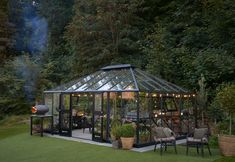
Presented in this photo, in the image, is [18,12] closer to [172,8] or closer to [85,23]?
[85,23]

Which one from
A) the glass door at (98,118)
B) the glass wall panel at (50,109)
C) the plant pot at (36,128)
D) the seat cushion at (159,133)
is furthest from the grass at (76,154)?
the glass wall panel at (50,109)

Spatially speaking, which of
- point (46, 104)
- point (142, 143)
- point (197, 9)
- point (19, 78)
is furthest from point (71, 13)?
point (142, 143)

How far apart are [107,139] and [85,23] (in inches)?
443

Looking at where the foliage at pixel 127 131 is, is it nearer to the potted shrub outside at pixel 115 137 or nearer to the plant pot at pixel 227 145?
the potted shrub outside at pixel 115 137

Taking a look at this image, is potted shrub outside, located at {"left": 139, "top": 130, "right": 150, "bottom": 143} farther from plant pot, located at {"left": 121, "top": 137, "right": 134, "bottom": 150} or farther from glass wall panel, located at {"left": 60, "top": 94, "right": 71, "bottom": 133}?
glass wall panel, located at {"left": 60, "top": 94, "right": 71, "bottom": 133}

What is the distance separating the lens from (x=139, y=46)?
19.3 metres

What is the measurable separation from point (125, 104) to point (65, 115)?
8.55 feet

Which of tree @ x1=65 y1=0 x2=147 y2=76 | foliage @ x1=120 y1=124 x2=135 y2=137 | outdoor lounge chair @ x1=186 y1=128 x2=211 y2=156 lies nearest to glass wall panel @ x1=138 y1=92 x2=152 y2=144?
foliage @ x1=120 y1=124 x2=135 y2=137

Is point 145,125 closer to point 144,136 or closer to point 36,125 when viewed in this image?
point 144,136

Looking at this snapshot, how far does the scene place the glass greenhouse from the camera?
1030 cm

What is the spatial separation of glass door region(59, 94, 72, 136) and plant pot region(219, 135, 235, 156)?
5.79 m

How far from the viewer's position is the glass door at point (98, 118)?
10.7 m

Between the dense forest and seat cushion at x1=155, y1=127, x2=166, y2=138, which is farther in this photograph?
the dense forest

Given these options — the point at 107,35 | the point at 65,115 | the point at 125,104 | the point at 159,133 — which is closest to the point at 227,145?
the point at 159,133
